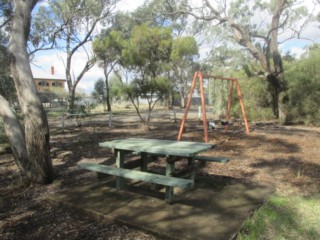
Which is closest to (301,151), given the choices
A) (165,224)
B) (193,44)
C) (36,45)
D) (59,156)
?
(165,224)

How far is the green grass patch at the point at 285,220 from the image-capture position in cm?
302

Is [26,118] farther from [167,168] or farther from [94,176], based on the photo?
[167,168]

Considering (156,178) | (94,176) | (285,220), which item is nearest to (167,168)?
(156,178)

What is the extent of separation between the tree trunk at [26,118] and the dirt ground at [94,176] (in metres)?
0.34

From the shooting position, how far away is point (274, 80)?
13.9 m

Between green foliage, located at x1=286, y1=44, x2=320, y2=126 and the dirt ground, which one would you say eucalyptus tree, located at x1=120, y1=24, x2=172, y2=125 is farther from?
green foliage, located at x1=286, y1=44, x2=320, y2=126

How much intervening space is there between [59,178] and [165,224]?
8.52 ft

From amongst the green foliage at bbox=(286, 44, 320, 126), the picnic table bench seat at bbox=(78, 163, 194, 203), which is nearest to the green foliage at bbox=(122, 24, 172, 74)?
the green foliage at bbox=(286, 44, 320, 126)

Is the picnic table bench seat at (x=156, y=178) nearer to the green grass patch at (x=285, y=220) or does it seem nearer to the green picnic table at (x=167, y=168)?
the green picnic table at (x=167, y=168)

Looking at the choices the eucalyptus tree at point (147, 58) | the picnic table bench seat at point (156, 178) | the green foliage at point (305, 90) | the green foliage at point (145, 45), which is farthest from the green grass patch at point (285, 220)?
the green foliage at point (305, 90)

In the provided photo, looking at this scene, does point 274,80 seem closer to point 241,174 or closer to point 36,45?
point 241,174

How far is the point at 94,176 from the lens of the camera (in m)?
5.14

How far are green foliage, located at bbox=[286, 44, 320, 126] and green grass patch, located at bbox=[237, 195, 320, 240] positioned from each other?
10056 mm

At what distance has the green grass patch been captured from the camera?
9.90 ft
